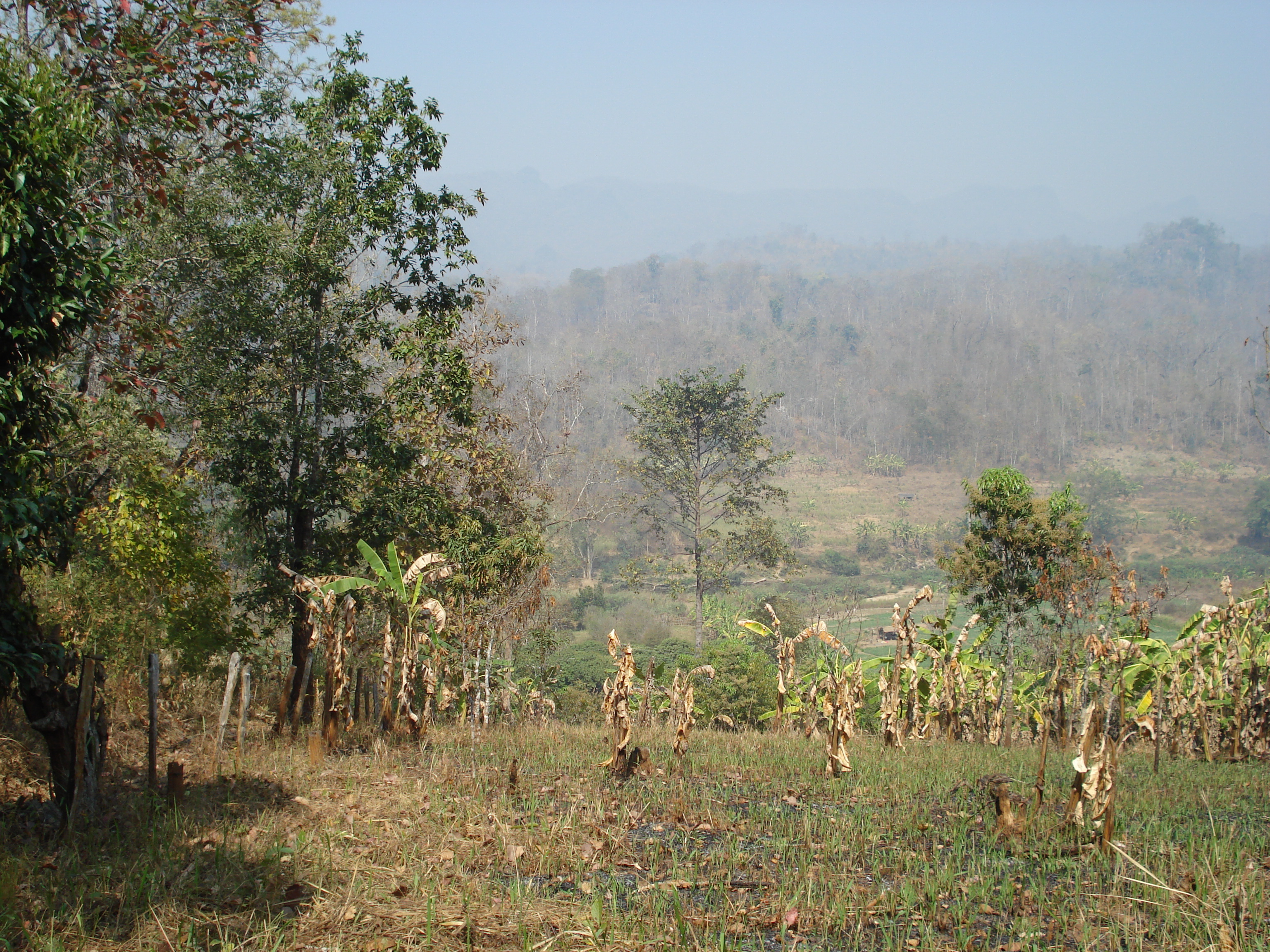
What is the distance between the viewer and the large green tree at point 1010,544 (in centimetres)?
1727

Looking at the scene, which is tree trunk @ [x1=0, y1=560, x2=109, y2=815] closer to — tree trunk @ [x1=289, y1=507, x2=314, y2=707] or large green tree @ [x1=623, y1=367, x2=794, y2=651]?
tree trunk @ [x1=289, y1=507, x2=314, y2=707]

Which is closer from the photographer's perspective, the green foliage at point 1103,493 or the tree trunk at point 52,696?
the tree trunk at point 52,696

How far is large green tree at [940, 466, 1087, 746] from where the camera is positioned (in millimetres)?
17266

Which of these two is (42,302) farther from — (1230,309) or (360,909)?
(1230,309)

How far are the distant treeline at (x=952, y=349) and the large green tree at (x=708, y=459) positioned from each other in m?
11.6

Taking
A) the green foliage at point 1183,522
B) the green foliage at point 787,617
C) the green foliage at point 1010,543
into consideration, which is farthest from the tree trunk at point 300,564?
the green foliage at point 1183,522

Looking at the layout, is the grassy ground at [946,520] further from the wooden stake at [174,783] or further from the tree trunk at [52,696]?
the tree trunk at [52,696]

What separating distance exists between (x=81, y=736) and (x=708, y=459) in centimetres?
2992

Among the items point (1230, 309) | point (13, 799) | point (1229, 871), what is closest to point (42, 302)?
point (13, 799)

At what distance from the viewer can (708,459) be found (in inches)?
1372

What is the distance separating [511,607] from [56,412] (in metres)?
12.1

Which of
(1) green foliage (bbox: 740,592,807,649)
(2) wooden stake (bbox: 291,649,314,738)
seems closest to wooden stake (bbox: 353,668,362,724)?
(2) wooden stake (bbox: 291,649,314,738)

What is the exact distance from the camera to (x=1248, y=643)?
11188mm

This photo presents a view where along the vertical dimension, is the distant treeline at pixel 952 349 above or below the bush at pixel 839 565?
above
